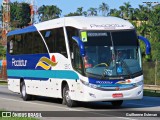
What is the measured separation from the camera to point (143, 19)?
84875mm

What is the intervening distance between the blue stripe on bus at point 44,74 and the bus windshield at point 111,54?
3.19ft

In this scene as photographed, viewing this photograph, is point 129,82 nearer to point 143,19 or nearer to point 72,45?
point 72,45

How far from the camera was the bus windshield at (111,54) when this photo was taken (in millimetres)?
18953

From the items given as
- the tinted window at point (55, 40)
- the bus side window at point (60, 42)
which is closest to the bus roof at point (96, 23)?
the bus side window at point (60, 42)

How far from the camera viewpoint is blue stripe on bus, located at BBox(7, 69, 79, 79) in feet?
66.3

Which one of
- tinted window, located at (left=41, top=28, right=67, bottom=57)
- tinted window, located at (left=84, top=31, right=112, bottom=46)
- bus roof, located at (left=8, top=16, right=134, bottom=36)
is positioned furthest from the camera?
tinted window, located at (left=41, top=28, right=67, bottom=57)

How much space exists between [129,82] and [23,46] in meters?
8.37

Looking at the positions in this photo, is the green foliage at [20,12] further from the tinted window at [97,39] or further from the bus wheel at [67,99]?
the tinted window at [97,39]

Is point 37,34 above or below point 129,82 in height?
above

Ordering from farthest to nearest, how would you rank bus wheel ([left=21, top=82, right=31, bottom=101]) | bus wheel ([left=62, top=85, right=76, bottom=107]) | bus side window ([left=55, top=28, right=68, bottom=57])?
bus wheel ([left=21, top=82, right=31, bottom=101]), bus side window ([left=55, top=28, right=68, bottom=57]), bus wheel ([left=62, top=85, right=76, bottom=107])

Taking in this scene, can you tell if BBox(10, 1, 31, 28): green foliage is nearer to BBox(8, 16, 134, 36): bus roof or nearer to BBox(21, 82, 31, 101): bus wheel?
BBox(21, 82, 31, 101): bus wheel

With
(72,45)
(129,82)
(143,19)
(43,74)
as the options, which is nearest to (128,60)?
(129,82)

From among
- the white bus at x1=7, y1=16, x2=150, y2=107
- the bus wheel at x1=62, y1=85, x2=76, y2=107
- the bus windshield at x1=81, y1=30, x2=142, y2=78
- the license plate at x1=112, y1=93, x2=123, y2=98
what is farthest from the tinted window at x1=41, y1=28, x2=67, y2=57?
the license plate at x1=112, y1=93, x2=123, y2=98

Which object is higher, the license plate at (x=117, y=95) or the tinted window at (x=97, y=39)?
the tinted window at (x=97, y=39)
